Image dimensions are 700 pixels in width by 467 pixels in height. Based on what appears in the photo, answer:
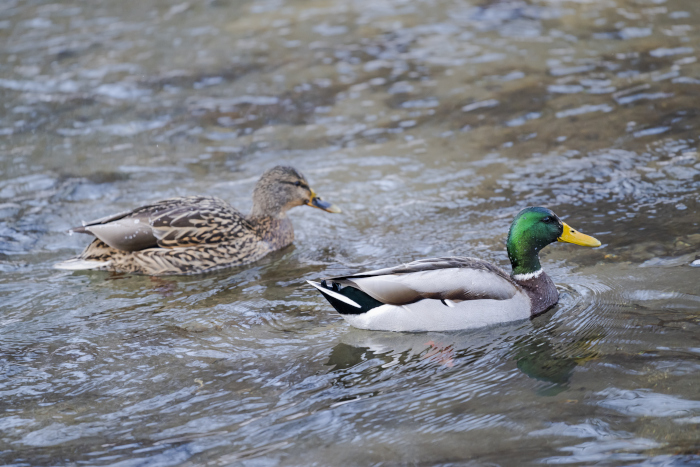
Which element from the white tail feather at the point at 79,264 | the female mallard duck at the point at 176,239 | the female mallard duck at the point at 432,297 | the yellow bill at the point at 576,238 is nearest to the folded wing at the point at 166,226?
the female mallard duck at the point at 176,239

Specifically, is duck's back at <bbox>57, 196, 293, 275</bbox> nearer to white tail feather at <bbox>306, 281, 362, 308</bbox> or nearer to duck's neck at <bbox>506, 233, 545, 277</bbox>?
white tail feather at <bbox>306, 281, 362, 308</bbox>

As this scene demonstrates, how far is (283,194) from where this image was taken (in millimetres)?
8359

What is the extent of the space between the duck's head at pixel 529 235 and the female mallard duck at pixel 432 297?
0.27m

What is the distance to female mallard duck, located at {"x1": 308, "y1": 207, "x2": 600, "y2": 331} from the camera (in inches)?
231

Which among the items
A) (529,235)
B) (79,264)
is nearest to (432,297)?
(529,235)

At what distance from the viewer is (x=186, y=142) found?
35.2 feet

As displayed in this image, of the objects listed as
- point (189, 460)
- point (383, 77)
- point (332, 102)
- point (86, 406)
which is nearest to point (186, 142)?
point (332, 102)

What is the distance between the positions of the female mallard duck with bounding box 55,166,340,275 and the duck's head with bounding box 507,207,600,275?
2.85 metres

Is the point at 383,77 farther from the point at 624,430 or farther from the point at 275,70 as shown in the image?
the point at 624,430

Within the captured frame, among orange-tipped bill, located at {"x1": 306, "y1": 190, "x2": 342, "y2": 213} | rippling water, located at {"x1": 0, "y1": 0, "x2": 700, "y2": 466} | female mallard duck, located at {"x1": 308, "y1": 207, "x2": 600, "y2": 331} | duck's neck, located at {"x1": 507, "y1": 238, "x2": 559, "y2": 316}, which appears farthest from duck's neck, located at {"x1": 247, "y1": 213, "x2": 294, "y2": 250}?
duck's neck, located at {"x1": 507, "y1": 238, "x2": 559, "y2": 316}

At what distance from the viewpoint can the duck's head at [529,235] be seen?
247 inches

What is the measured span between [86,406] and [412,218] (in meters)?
4.16

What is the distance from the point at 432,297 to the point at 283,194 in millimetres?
2996

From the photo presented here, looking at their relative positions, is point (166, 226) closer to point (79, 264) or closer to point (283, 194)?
point (79, 264)
